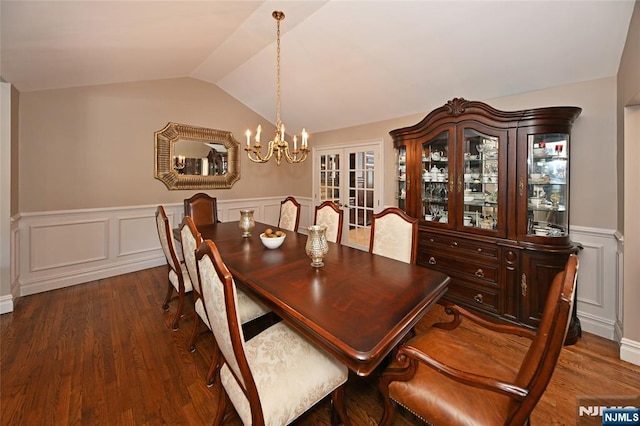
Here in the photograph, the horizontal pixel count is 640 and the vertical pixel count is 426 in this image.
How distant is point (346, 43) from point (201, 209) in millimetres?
2794

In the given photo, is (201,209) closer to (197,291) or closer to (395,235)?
(197,291)

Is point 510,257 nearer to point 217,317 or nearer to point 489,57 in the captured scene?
point 489,57

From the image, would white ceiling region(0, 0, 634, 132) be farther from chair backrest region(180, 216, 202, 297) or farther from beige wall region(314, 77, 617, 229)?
chair backrest region(180, 216, 202, 297)

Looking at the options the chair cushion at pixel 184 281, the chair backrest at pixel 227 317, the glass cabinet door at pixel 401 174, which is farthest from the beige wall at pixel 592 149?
the chair cushion at pixel 184 281

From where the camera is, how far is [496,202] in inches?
102

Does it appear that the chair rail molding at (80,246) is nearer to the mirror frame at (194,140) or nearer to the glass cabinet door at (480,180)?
the mirror frame at (194,140)

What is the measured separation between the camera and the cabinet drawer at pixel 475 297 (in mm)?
2568

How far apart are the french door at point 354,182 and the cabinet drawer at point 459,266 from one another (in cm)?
132

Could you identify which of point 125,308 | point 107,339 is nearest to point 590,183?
point 107,339

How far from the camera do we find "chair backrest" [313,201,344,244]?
2.75m

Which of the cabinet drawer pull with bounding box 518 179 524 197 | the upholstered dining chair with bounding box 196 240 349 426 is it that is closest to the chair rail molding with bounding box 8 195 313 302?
the upholstered dining chair with bounding box 196 240 349 426

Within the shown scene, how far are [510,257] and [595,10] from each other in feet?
6.16

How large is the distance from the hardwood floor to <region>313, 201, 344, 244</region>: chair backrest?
1.14 metres

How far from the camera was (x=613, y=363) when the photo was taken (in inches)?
78.7
